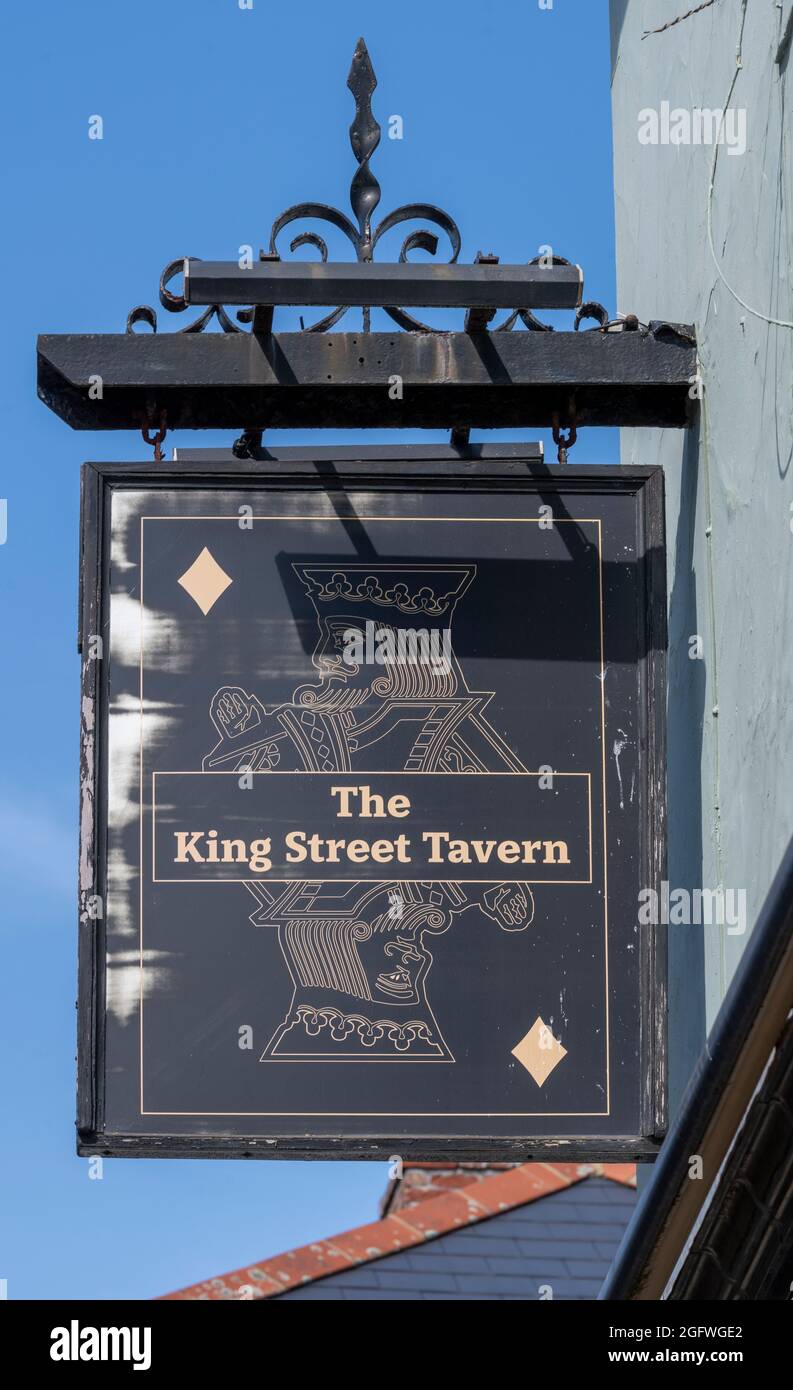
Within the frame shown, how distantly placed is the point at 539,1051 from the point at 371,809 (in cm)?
70

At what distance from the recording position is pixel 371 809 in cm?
534

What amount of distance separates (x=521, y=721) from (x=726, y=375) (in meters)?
1.05

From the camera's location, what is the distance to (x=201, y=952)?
5.23m

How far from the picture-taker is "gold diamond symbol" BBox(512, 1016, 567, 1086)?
518 centimetres

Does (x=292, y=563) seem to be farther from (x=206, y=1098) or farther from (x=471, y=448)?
(x=206, y=1098)

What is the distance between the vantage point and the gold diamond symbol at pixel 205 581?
5.50 meters

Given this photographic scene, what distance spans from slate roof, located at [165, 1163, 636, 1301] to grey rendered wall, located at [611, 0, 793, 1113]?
2727 mm

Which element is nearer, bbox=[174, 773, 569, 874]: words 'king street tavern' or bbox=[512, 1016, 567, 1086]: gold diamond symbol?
bbox=[512, 1016, 567, 1086]: gold diamond symbol

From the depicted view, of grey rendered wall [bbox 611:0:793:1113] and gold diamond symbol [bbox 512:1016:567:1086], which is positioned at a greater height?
grey rendered wall [bbox 611:0:793:1113]
